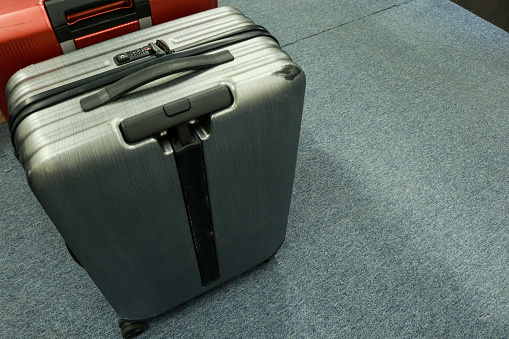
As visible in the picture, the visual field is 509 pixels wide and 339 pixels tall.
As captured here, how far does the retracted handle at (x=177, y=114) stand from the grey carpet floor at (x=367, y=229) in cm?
63

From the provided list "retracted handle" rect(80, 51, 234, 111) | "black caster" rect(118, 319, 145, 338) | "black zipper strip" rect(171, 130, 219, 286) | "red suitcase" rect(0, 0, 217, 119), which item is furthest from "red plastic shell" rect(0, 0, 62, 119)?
"black caster" rect(118, 319, 145, 338)

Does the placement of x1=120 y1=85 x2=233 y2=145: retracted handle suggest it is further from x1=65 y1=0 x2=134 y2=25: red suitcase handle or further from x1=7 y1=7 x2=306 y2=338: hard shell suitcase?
x1=65 y1=0 x2=134 y2=25: red suitcase handle

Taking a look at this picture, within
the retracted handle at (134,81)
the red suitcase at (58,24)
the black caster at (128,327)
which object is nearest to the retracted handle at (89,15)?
the red suitcase at (58,24)

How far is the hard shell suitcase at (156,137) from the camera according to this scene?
1.61ft

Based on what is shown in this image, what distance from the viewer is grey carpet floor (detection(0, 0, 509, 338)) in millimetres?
949

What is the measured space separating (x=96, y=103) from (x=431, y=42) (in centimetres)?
169

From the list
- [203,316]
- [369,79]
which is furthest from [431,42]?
[203,316]

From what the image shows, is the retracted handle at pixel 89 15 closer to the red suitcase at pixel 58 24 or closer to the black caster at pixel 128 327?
the red suitcase at pixel 58 24

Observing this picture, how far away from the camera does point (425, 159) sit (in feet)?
4.20

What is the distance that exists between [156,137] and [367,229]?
80 cm

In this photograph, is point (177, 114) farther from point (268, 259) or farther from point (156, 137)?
point (268, 259)

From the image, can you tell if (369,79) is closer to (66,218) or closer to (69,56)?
(69,56)

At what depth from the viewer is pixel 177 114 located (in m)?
0.51

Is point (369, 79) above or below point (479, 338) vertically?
above
